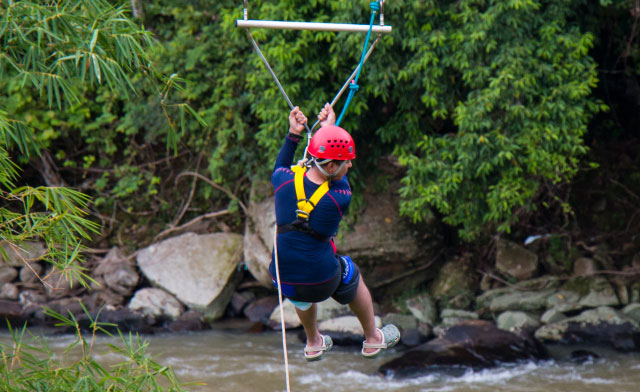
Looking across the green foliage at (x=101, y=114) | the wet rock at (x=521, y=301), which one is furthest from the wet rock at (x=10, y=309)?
the wet rock at (x=521, y=301)

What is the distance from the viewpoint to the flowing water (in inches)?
304

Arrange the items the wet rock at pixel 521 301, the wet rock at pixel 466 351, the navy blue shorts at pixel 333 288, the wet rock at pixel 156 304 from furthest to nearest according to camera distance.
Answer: the wet rock at pixel 156 304
the wet rock at pixel 521 301
the wet rock at pixel 466 351
the navy blue shorts at pixel 333 288

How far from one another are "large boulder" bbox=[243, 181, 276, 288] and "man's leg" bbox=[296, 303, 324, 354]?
5393mm

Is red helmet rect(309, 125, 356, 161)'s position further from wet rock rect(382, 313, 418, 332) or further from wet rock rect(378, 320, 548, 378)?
wet rock rect(382, 313, 418, 332)

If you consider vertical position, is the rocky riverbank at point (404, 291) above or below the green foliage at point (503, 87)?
below

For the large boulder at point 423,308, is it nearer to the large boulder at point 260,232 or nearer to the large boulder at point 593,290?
the large boulder at point 593,290

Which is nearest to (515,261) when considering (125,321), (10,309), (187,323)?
(187,323)

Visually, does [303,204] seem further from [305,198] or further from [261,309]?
[261,309]

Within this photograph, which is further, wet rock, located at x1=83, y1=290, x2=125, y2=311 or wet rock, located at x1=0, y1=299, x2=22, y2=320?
wet rock, located at x1=83, y1=290, x2=125, y2=311

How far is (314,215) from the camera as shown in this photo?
3.67m

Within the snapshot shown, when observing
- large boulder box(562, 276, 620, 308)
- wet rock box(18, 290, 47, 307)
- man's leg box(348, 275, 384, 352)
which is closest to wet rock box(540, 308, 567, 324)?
large boulder box(562, 276, 620, 308)

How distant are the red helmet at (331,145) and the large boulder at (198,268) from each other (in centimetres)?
691

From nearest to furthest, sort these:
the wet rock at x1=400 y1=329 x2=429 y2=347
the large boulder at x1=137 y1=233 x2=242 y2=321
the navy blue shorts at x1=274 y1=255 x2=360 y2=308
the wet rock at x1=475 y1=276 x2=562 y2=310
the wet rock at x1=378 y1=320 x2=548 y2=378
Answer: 1. the navy blue shorts at x1=274 y1=255 x2=360 y2=308
2. the wet rock at x1=378 y1=320 x2=548 y2=378
3. the wet rock at x1=400 y1=329 x2=429 y2=347
4. the wet rock at x1=475 y1=276 x2=562 y2=310
5. the large boulder at x1=137 y1=233 x2=242 y2=321

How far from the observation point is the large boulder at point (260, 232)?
31.9 feet
